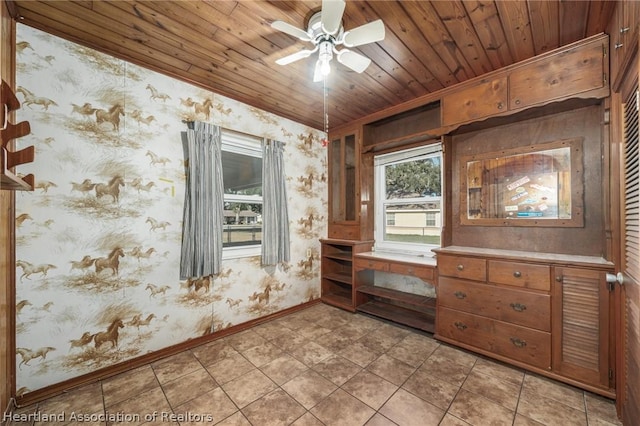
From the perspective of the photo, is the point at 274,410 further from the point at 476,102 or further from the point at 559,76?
the point at 559,76

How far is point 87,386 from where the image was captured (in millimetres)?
1887

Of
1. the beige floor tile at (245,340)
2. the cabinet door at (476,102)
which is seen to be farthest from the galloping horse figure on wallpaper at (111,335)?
the cabinet door at (476,102)

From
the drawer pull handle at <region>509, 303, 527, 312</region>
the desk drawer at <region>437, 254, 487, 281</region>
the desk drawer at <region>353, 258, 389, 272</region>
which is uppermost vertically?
the desk drawer at <region>437, 254, 487, 281</region>

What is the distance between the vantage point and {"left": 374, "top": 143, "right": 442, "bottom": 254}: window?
308 cm

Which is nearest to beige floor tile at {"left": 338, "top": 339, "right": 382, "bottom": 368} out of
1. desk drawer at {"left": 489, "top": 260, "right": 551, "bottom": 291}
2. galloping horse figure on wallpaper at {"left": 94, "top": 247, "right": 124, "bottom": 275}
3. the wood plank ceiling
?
desk drawer at {"left": 489, "top": 260, "right": 551, "bottom": 291}

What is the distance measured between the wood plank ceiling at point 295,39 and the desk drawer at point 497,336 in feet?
7.23

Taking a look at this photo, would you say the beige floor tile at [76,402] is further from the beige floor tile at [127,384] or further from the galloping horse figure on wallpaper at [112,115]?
the galloping horse figure on wallpaper at [112,115]

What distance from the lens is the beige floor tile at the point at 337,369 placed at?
6.48 ft

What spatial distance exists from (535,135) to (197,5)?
9.52ft

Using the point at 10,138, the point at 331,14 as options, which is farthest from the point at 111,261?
the point at 331,14

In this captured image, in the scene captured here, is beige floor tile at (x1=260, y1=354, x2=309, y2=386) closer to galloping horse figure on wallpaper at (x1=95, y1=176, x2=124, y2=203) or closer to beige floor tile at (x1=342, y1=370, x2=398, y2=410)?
beige floor tile at (x1=342, y1=370, x2=398, y2=410)

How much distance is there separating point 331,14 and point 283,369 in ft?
8.33

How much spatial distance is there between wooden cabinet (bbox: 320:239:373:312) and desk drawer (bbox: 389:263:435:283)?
2.18ft

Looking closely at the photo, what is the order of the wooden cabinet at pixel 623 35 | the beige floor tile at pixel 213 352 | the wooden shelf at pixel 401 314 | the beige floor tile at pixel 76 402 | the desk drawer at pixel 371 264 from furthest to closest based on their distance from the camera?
the desk drawer at pixel 371 264 → the wooden shelf at pixel 401 314 → the beige floor tile at pixel 213 352 → the beige floor tile at pixel 76 402 → the wooden cabinet at pixel 623 35
